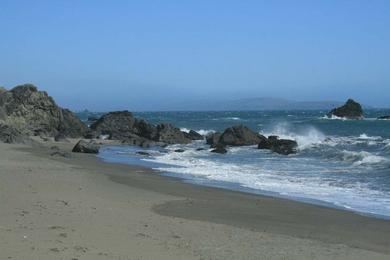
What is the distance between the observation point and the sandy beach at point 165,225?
7445 millimetres

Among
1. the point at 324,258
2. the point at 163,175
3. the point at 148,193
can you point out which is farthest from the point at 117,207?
the point at 163,175

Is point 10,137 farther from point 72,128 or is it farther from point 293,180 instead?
point 293,180

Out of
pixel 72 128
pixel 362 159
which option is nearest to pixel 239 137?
pixel 362 159

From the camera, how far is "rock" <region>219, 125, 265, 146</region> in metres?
40.6

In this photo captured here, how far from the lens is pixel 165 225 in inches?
376

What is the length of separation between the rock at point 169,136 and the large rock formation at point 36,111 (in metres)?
7.54

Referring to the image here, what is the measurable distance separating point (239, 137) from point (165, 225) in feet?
104

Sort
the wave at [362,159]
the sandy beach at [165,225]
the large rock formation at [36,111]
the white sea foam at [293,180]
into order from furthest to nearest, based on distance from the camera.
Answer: the large rock formation at [36,111]
the wave at [362,159]
the white sea foam at [293,180]
the sandy beach at [165,225]

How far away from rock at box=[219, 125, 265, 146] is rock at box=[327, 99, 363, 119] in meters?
55.1

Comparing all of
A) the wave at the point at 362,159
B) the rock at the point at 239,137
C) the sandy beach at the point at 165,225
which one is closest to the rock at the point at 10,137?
the rock at the point at 239,137

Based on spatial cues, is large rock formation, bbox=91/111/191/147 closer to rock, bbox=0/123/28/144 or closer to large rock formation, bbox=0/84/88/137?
large rock formation, bbox=0/84/88/137

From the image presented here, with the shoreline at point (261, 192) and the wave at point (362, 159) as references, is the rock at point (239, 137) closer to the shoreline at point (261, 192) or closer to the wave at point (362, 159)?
the wave at point (362, 159)

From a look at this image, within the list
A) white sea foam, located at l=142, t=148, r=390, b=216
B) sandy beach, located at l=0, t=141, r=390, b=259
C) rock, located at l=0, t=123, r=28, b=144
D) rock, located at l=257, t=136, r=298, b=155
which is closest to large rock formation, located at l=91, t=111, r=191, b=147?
rock, located at l=257, t=136, r=298, b=155

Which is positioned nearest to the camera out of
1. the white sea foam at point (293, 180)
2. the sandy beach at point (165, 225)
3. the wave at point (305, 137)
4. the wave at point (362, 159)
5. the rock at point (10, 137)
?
the sandy beach at point (165, 225)
